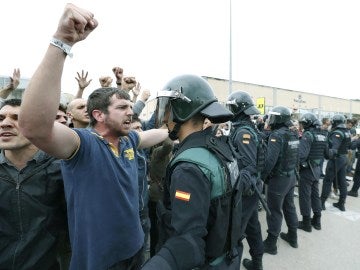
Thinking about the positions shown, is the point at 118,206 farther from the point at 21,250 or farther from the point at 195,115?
the point at 195,115

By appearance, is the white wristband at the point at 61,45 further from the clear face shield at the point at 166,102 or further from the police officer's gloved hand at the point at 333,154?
the police officer's gloved hand at the point at 333,154

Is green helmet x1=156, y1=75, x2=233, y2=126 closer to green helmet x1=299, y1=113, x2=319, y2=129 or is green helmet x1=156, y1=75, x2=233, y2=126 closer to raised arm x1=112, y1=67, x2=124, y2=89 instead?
raised arm x1=112, y1=67, x2=124, y2=89

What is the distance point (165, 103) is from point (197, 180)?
0.67 meters

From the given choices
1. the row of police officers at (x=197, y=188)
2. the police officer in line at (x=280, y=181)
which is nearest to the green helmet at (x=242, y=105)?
the police officer in line at (x=280, y=181)

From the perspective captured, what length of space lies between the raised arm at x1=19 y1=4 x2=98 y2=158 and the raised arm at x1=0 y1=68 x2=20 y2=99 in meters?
2.98

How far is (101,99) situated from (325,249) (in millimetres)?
4356

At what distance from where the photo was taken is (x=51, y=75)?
3.66ft

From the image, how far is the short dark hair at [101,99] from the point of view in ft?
7.35

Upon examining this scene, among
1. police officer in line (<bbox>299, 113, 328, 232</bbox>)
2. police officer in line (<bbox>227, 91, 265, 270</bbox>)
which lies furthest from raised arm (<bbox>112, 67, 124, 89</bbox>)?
police officer in line (<bbox>299, 113, 328, 232</bbox>)

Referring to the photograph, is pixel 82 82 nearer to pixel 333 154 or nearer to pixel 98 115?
pixel 98 115

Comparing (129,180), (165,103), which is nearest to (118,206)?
(129,180)

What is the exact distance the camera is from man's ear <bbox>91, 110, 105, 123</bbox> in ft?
7.30

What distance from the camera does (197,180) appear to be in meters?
1.44

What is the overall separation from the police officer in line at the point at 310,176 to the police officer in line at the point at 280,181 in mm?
740
